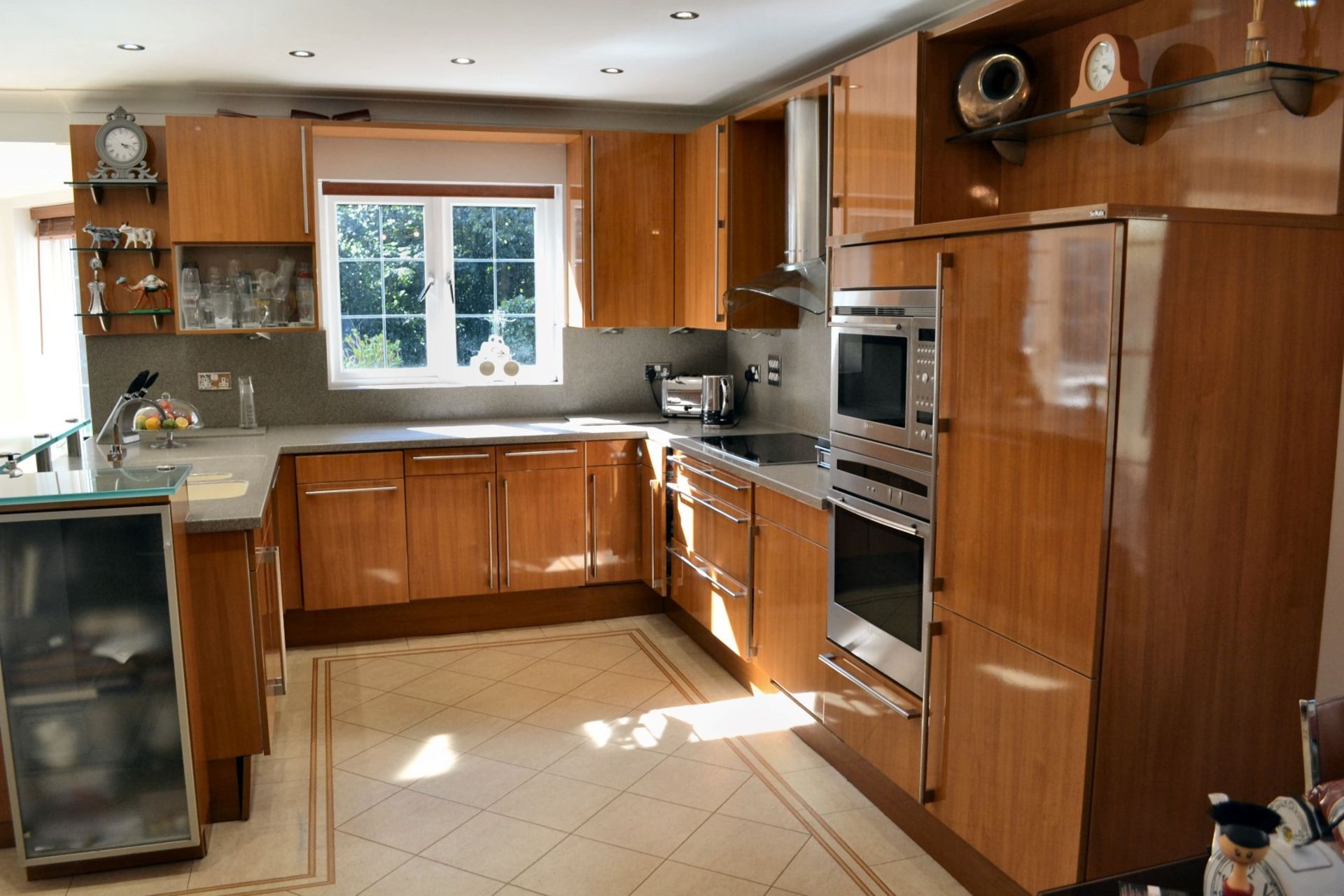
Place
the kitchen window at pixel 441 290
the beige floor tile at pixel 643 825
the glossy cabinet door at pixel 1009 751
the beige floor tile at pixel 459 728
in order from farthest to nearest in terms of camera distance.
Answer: the kitchen window at pixel 441 290
the beige floor tile at pixel 459 728
the beige floor tile at pixel 643 825
the glossy cabinet door at pixel 1009 751

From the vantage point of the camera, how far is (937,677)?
2.58 meters

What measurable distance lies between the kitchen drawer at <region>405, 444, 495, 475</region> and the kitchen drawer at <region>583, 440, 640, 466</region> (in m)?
0.44

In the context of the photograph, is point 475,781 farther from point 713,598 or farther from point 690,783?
point 713,598

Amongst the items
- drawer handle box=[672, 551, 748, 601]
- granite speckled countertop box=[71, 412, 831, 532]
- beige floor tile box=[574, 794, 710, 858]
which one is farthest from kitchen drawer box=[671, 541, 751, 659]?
beige floor tile box=[574, 794, 710, 858]

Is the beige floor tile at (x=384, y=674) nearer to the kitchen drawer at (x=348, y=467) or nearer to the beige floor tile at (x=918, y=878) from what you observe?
the kitchen drawer at (x=348, y=467)

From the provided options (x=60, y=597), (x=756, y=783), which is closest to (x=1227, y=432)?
(x=756, y=783)

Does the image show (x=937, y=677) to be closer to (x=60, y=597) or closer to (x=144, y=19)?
(x=60, y=597)

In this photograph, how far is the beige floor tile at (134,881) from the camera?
2.66 m

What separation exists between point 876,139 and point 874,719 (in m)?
1.76

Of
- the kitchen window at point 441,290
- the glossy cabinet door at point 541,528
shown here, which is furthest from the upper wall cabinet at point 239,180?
the glossy cabinet door at point 541,528

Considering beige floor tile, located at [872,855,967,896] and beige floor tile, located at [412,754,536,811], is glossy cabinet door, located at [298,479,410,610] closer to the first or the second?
beige floor tile, located at [412,754,536,811]

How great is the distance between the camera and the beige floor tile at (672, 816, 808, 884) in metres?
2.76

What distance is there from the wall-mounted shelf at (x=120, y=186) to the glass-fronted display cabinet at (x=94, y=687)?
2.16 m

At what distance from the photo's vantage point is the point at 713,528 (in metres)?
4.07
